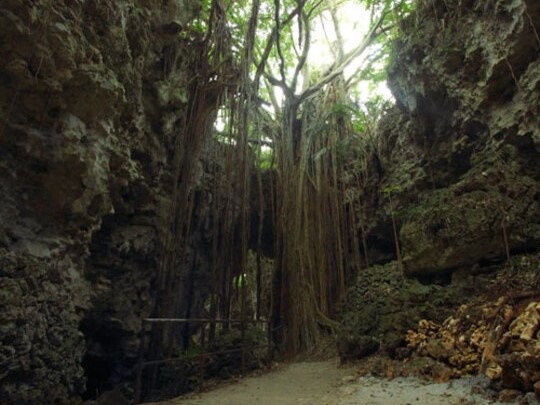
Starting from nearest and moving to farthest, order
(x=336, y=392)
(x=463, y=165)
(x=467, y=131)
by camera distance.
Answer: (x=336, y=392) < (x=467, y=131) < (x=463, y=165)

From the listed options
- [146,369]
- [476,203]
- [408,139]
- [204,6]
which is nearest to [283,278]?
[146,369]

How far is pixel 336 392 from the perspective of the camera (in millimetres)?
3055

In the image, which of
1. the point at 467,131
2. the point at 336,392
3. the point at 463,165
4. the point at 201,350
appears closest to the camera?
the point at 336,392

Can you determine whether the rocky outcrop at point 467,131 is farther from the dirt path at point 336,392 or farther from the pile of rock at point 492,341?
the dirt path at point 336,392

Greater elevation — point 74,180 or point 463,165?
point 463,165

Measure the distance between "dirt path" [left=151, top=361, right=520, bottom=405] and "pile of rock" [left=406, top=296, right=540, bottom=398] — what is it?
0.58ft

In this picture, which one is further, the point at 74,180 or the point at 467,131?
the point at 467,131

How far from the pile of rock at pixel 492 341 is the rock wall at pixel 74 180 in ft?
9.69

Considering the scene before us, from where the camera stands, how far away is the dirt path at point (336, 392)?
2.47m

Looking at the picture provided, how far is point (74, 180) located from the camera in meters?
3.14

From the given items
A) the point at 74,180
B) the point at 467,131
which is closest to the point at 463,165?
the point at 467,131

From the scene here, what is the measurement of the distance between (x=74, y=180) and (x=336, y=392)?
2751 mm

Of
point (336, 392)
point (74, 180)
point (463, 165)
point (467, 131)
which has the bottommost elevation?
point (336, 392)

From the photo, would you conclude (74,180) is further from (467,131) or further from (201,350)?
(467,131)
